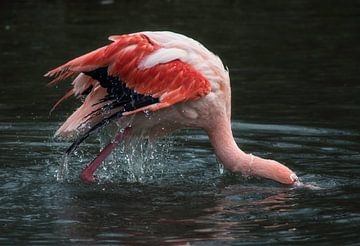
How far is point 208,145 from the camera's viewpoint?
11.1 m

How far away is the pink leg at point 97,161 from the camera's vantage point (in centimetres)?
961

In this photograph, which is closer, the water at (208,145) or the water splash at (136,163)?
the water at (208,145)

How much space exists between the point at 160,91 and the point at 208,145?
6.89 feet

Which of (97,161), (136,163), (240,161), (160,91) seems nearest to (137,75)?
(160,91)

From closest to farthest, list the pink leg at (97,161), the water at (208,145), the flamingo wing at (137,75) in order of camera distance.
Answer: the water at (208,145) < the flamingo wing at (137,75) < the pink leg at (97,161)

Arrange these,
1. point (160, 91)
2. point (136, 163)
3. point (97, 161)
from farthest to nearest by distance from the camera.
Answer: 1. point (136, 163)
2. point (97, 161)
3. point (160, 91)

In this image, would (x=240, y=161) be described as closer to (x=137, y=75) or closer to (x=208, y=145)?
(x=137, y=75)

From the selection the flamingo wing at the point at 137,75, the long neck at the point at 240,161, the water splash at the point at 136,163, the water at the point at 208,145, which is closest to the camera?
the water at the point at 208,145

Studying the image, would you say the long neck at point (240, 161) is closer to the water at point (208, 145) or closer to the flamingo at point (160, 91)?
the flamingo at point (160, 91)

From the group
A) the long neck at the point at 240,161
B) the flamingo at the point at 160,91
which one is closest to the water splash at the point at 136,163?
the flamingo at the point at 160,91

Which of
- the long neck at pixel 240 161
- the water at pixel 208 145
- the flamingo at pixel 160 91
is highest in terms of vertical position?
the flamingo at pixel 160 91

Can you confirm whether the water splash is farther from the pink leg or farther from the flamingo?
the flamingo

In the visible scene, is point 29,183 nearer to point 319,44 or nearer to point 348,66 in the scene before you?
point 348,66

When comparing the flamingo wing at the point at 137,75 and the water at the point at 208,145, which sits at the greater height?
the flamingo wing at the point at 137,75
